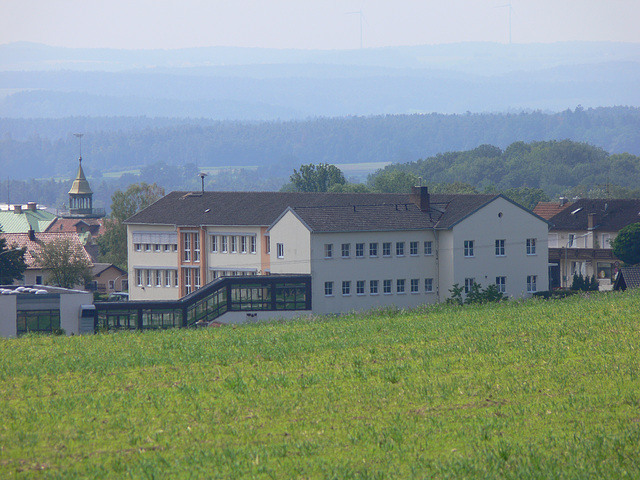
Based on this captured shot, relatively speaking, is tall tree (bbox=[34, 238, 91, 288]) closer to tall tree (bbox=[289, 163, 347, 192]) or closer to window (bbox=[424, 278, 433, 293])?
window (bbox=[424, 278, 433, 293])

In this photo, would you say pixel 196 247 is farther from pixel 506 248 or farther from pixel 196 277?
pixel 506 248

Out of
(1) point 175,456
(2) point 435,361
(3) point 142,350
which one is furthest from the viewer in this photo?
(3) point 142,350

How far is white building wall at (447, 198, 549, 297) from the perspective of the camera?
70500 mm

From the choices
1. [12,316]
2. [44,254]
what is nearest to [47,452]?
[12,316]

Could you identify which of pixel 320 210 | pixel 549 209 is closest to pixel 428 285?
pixel 320 210

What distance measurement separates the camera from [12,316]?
54.1 m

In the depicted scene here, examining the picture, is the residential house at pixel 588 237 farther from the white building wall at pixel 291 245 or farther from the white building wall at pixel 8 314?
the white building wall at pixel 8 314

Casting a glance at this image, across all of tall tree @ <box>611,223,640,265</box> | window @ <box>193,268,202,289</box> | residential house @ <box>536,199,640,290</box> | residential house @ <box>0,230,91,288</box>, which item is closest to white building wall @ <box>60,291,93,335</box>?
window @ <box>193,268,202,289</box>

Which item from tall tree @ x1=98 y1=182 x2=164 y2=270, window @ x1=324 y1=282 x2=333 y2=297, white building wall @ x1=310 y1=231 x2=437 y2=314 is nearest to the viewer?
white building wall @ x1=310 y1=231 x2=437 y2=314

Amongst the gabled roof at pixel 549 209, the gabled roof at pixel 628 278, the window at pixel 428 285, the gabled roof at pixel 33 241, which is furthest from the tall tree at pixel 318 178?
the gabled roof at pixel 628 278

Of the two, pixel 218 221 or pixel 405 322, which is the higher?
pixel 218 221

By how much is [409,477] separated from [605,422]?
4.51 m

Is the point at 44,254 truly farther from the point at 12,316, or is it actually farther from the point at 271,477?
the point at 271,477

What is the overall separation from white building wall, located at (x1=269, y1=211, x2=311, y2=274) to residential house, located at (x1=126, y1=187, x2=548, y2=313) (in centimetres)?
7
